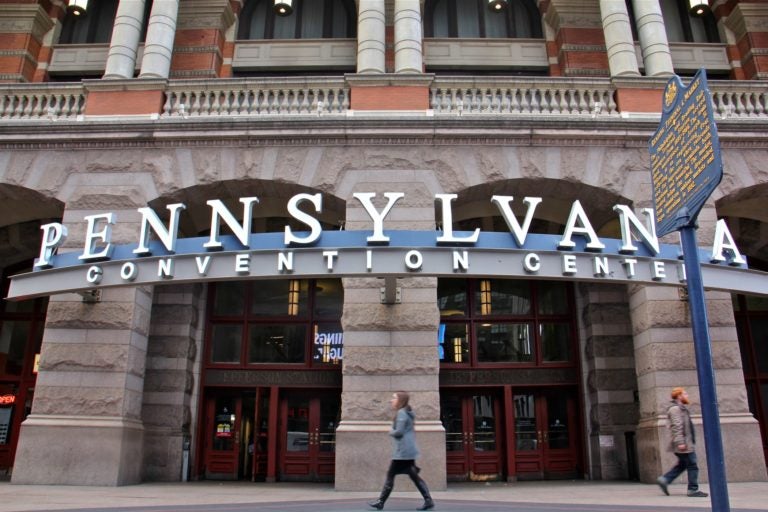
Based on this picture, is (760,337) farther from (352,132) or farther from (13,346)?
(13,346)

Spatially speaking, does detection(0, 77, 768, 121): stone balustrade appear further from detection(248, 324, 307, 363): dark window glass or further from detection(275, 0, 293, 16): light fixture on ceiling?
detection(248, 324, 307, 363): dark window glass

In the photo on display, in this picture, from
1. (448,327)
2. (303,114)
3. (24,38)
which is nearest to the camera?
(303,114)

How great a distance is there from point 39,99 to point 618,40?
1355 centimetres

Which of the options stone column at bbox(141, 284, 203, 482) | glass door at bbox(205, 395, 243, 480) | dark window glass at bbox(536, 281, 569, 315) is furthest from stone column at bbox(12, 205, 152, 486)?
dark window glass at bbox(536, 281, 569, 315)

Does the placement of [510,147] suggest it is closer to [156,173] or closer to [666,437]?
[666,437]

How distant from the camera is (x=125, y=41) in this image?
1495 cm

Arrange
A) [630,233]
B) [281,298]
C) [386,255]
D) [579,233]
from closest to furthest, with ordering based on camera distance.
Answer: [386,255]
[579,233]
[630,233]
[281,298]

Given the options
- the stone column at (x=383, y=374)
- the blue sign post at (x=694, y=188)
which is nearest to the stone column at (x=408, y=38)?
the stone column at (x=383, y=374)

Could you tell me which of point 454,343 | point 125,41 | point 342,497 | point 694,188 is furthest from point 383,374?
point 125,41

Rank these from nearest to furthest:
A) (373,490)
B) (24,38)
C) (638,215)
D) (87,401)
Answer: (373,490)
(87,401)
(638,215)
(24,38)

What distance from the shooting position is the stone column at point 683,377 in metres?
11.6

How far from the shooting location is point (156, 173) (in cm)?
1364

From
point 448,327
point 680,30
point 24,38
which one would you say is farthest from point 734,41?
point 24,38

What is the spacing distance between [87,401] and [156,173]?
4923 mm
